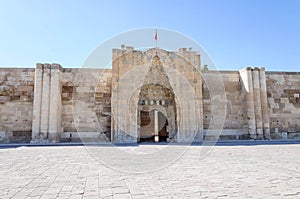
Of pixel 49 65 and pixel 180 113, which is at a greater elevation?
pixel 49 65

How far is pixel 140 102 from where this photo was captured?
15.3 m

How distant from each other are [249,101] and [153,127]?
6.80m

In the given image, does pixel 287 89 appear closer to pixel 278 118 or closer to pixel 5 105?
pixel 278 118

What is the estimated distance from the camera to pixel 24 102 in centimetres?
1470

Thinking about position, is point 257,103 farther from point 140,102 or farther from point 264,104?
point 140,102

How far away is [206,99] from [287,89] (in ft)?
20.4

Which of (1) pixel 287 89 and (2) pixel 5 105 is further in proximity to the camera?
(1) pixel 287 89

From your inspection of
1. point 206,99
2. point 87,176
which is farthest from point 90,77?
point 87,176

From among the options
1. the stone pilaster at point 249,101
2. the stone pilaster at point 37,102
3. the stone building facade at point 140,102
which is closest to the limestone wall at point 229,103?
the stone building facade at point 140,102

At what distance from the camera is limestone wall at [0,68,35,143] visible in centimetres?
1434

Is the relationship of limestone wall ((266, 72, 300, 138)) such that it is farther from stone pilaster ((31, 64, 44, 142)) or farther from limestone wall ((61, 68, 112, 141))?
stone pilaster ((31, 64, 44, 142))

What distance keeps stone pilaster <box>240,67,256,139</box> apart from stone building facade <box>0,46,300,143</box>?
6cm

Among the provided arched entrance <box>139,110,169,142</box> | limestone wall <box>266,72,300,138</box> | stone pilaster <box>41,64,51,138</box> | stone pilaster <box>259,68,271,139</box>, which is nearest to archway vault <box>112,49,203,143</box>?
arched entrance <box>139,110,169,142</box>

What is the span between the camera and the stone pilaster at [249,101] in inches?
608
